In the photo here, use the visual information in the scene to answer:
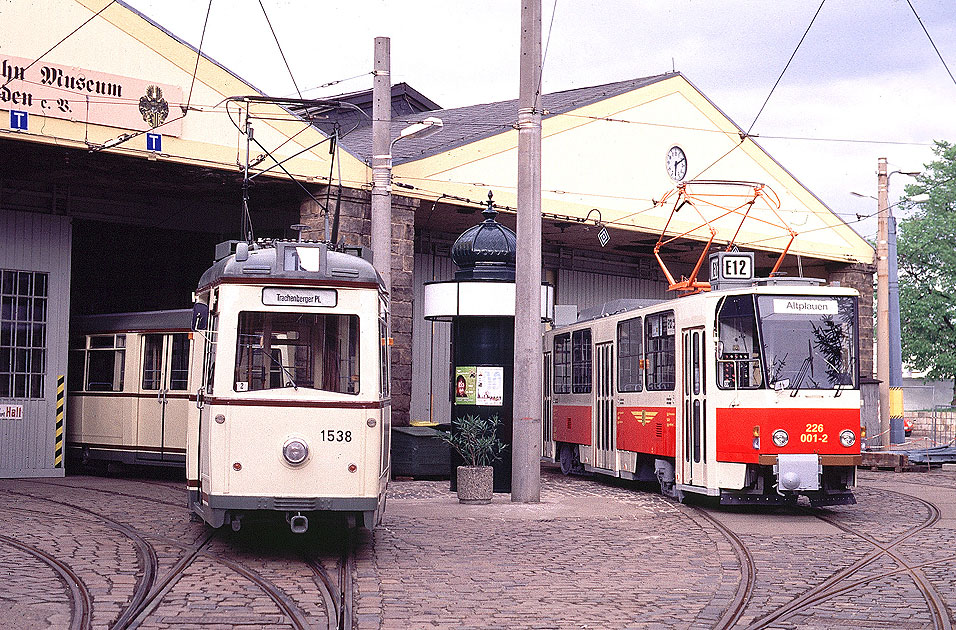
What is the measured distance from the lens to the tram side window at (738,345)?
1627 centimetres

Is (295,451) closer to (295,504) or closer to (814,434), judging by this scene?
(295,504)

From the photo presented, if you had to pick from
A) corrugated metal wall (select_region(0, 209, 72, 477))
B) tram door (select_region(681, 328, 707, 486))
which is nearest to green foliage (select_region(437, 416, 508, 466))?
tram door (select_region(681, 328, 707, 486))

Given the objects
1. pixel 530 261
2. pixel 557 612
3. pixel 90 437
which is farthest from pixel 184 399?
pixel 557 612

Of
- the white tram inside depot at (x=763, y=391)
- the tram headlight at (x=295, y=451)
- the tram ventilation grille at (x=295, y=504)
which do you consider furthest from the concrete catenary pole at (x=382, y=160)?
the tram ventilation grille at (x=295, y=504)

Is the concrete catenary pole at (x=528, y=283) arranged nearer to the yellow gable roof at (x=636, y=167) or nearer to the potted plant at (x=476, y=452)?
the potted plant at (x=476, y=452)

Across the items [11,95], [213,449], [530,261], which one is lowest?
[213,449]

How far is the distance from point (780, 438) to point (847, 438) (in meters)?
0.89

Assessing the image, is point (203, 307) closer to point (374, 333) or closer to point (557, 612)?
point (374, 333)

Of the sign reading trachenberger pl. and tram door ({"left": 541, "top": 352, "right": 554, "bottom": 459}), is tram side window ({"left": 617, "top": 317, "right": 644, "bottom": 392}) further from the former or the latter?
the sign reading trachenberger pl.

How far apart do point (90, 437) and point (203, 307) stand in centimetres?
1301

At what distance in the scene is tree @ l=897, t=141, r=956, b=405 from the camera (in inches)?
2165

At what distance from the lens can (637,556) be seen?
39.7ft

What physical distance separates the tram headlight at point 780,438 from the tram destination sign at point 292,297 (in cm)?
706

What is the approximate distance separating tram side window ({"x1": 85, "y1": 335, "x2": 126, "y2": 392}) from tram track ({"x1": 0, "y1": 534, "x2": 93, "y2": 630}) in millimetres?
10009
